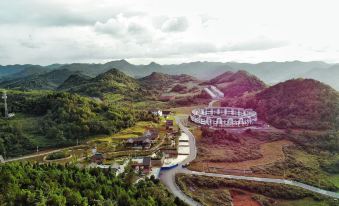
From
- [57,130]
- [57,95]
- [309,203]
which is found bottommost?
[309,203]

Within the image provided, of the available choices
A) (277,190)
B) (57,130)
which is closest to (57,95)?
(57,130)

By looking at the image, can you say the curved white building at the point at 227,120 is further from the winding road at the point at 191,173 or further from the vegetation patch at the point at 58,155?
the vegetation patch at the point at 58,155

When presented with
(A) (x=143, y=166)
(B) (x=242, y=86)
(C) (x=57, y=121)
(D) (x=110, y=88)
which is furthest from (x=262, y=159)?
(D) (x=110, y=88)

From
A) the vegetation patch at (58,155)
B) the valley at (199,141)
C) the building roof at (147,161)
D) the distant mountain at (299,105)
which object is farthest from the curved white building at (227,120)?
the vegetation patch at (58,155)

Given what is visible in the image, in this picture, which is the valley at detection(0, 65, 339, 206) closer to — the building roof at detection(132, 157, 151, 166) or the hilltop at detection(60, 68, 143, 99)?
the building roof at detection(132, 157, 151, 166)

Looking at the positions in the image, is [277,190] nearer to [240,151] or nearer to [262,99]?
[240,151]
